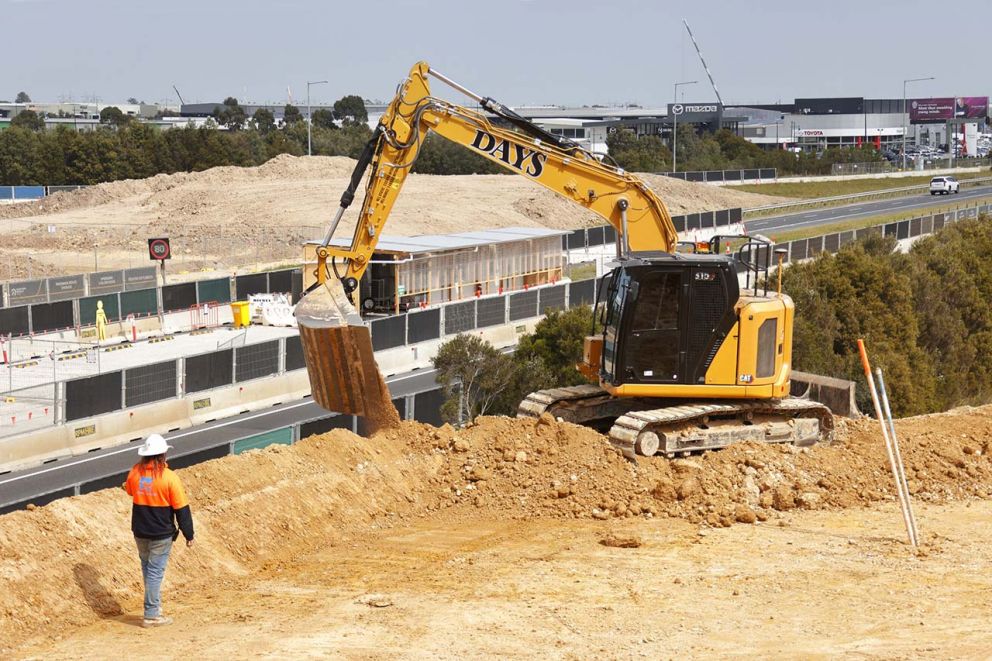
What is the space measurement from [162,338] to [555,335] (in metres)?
15.6

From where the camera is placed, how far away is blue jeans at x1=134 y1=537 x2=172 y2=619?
11.8 metres

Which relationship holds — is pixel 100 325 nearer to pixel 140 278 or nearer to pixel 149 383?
pixel 140 278

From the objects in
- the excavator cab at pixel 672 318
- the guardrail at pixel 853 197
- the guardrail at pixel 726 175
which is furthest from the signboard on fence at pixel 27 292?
the guardrail at pixel 726 175

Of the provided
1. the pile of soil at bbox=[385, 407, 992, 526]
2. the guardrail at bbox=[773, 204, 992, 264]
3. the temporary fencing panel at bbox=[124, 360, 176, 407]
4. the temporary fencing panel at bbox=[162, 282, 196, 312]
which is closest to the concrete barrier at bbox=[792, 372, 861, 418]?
the pile of soil at bbox=[385, 407, 992, 526]

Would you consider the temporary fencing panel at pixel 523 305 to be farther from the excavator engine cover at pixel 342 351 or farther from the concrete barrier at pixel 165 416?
the excavator engine cover at pixel 342 351

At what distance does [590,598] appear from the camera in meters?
13.1

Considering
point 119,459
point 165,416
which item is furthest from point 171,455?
point 165,416

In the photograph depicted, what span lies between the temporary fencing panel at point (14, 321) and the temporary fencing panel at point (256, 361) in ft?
37.6

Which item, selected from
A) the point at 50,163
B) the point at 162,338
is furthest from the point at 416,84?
the point at 50,163

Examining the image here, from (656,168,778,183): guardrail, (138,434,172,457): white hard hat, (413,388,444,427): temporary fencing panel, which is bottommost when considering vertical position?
(413,388,444,427): temporary fencing panel

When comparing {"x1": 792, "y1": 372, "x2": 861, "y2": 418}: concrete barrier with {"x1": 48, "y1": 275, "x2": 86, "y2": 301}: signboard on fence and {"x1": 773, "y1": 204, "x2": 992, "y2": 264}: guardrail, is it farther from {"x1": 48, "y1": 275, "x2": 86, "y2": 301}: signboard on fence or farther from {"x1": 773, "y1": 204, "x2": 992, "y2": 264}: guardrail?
{"x1": 48, "y1": 275, "x2": 86, "y2": 301}: signboard on fence

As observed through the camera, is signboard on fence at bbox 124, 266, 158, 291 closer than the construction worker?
No

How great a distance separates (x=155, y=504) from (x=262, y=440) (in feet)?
34.6

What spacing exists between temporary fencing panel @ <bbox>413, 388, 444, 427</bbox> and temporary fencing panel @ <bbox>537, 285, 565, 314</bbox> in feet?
44.4
